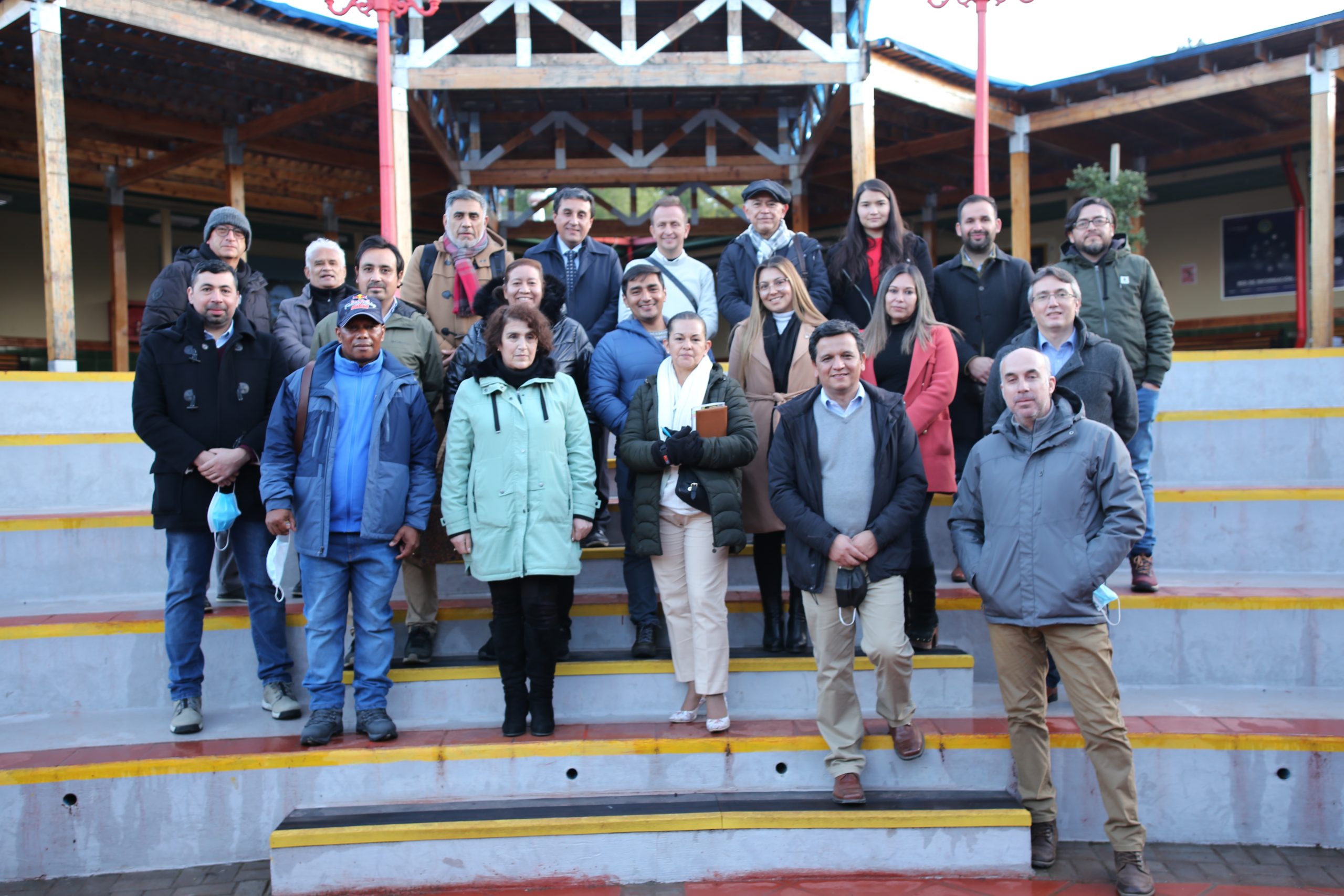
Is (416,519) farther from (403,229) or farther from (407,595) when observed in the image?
(403,229)

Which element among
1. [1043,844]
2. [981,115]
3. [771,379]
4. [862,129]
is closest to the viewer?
[1043,844]

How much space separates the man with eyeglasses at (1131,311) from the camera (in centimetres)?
439

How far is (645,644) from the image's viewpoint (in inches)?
154

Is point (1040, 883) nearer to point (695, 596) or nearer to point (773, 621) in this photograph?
point (773, 621)

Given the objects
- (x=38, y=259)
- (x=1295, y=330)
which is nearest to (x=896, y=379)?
(x=1295, y=330)

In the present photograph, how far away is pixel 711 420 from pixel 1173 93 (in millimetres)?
9531

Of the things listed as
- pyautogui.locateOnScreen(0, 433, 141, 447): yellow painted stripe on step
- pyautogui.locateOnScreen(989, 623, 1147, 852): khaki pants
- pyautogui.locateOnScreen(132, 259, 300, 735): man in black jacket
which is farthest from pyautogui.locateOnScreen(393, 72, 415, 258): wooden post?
pyautogui.locateOnScreen(989, 623, 1147, 852): khaki pants

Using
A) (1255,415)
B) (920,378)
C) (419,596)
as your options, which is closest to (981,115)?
(1255,415)

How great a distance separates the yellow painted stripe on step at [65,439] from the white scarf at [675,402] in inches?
139

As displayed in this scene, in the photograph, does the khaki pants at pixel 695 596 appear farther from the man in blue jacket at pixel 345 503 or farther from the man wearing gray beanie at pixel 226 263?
the man wearing gray beanie at pixel 226 263

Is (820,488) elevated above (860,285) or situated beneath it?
situated beneath

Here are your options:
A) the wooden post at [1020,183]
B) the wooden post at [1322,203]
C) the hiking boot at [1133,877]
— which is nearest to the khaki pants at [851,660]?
the hiking boot at [1133,877]

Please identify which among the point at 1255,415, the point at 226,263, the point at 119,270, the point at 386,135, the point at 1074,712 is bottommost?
the point at 1074,712

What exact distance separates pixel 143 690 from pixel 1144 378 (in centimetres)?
485
